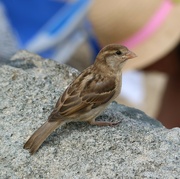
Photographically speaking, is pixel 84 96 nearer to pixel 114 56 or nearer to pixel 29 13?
pixel 114 56

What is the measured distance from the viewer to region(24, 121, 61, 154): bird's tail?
12.8ft

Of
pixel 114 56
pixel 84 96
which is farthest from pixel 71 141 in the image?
pixel 114 56

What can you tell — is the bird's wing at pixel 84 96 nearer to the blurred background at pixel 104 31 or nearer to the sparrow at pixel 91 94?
the sparrow at pixel 91 94

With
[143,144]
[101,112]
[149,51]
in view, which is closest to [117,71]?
[101,112]

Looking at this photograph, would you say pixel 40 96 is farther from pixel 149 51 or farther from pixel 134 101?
pixel 134 101

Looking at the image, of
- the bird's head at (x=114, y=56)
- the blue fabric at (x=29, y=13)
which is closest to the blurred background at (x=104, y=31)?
the blue fabric at (x=29, y=13)

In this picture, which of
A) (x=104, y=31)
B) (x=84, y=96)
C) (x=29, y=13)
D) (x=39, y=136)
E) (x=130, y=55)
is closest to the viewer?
(x=39, y=136)

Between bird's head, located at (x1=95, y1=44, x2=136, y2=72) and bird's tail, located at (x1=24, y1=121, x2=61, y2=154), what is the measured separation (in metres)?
0.60

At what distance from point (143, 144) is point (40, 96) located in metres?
0.68

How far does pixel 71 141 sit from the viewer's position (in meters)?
4.01

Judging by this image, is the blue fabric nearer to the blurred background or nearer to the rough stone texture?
the blurred background

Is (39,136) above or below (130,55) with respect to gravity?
below

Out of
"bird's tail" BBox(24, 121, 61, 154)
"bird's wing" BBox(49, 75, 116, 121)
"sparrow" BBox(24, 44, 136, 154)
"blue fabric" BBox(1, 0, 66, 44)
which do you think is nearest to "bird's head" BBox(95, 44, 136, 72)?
"sparrow" BBox(24, 44, 136, 154)

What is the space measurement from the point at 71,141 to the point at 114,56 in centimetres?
76
